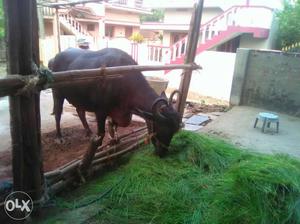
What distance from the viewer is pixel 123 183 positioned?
3287 mm

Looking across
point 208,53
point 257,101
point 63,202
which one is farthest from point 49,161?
point 208,53

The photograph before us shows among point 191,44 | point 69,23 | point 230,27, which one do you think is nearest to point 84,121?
point 191,44

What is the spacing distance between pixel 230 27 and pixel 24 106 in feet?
35.7

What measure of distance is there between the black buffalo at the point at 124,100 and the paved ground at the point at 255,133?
179cm

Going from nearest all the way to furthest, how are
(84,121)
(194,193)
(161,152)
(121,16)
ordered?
1. (194,193)
2. (161,152)
3. (84,121)
4. (121,16)

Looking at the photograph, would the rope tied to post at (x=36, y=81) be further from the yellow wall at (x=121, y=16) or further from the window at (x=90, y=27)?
the window at (x=90, y=27)

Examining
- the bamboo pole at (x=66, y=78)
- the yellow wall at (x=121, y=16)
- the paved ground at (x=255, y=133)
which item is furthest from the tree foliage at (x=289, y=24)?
the yellow wall at (x=121, y=16)

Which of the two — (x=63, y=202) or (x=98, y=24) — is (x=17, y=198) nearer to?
(x=63, y=202)

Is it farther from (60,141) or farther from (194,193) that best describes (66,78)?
(60,141)

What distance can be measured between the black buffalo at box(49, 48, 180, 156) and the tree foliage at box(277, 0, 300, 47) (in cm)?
972

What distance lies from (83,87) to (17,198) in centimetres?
231

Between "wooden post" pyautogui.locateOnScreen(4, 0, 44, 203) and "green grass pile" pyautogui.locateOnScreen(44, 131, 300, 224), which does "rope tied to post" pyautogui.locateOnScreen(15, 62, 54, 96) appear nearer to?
"wooden post" pyautogui.locateOnScreen(4, 0, 44, 203)

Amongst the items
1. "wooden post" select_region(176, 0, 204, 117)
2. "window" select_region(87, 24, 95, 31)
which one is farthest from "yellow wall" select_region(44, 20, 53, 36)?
"wooden post" select_region(176, 0, 204, 117)

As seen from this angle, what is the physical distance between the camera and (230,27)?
39.1 ft
